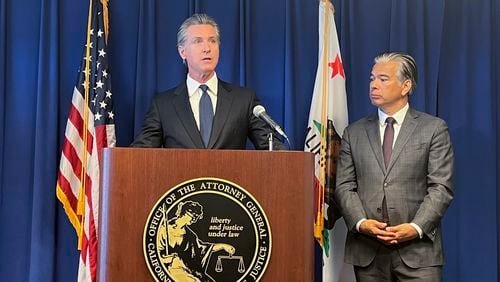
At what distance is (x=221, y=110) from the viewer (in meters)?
2.85

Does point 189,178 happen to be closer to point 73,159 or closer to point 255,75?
point 73,159

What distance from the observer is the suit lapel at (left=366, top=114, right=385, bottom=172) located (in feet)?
9.47

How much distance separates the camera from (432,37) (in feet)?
12.6

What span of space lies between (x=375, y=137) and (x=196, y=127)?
34.6 inches

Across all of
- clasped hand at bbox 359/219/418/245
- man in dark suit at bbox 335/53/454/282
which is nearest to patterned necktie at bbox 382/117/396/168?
man in dark suit at bbox 335/53/454/282

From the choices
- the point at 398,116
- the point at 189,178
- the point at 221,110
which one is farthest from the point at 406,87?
the point at 189,178

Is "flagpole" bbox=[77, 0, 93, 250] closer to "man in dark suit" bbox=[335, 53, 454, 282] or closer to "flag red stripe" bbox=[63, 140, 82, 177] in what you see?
"flag red stripe" bbox=[63, 140, 82, 177]

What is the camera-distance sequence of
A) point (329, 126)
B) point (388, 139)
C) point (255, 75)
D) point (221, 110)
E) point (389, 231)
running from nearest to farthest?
point (389, 231) → point (221, 110) → point (388, 139) → point (329, 126) → point (255, 75)

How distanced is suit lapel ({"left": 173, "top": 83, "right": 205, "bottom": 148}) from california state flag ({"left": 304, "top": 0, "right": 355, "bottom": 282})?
2.86 ft

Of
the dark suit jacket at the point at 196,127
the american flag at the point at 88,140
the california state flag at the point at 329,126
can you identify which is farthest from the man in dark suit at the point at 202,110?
the california state flag at the point at 329,126

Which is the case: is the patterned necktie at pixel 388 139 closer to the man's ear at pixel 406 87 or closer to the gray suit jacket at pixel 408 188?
the gray suit jacket at pixel 408 188
